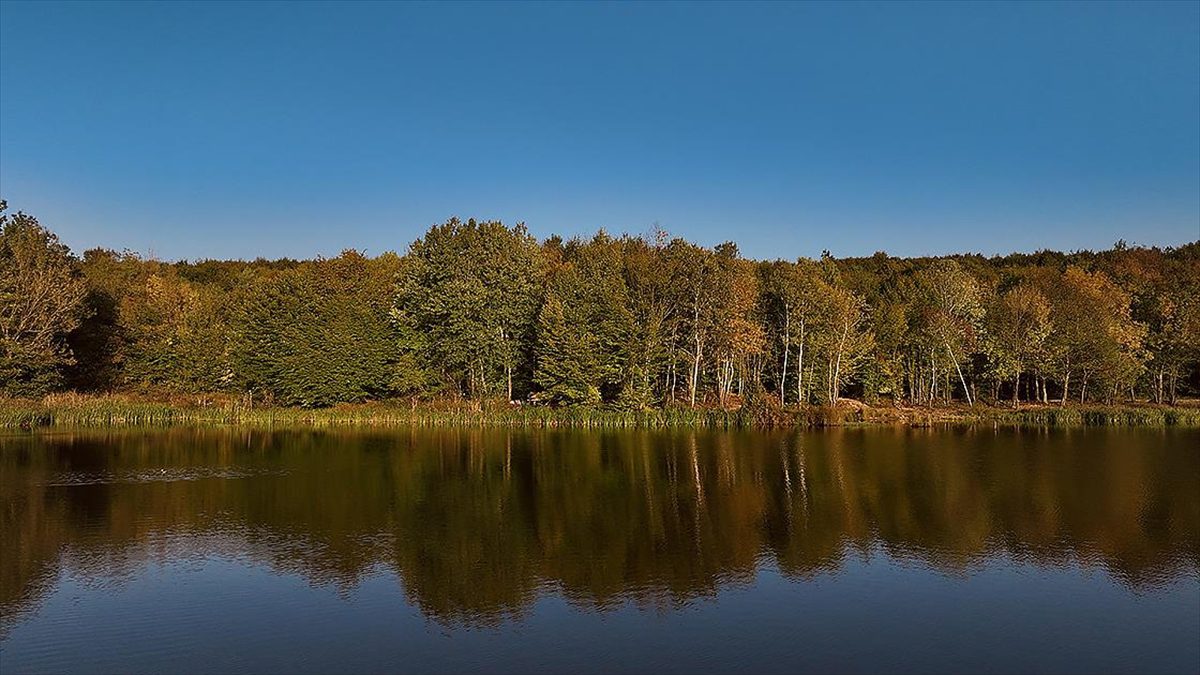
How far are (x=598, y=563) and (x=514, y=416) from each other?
35993 millimetres

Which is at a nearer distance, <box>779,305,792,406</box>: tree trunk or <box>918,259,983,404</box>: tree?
<box>918,259,983,404</box>: tree

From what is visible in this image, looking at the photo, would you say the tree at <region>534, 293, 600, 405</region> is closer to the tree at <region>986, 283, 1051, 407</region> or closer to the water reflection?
the water reflection

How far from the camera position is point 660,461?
38.4 meters

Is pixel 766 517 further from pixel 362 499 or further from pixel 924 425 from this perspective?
pixel 924 425

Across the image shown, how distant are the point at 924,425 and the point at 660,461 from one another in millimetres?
27299

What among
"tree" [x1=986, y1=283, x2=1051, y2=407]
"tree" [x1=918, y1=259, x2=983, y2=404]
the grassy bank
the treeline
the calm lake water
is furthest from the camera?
"tree" [x1=986, y1=283, x2=1051, y2=407]

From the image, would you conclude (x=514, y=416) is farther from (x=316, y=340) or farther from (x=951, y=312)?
(x=951, y=312)

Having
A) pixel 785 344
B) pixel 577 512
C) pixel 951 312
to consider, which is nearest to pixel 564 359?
pixel 785 344

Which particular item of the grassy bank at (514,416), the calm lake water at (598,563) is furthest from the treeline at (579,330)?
the calm lake water at (598,563)

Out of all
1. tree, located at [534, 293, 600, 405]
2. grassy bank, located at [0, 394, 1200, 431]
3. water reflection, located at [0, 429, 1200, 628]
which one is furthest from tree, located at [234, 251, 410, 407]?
water reflection, located at [0, 429, 1200, 628]

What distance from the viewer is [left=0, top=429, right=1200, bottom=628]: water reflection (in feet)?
66.0

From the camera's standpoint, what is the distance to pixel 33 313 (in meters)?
58.4

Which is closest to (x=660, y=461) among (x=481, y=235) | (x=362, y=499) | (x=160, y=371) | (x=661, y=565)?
(x=362, y=499)

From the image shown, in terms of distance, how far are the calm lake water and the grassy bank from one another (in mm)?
15733
